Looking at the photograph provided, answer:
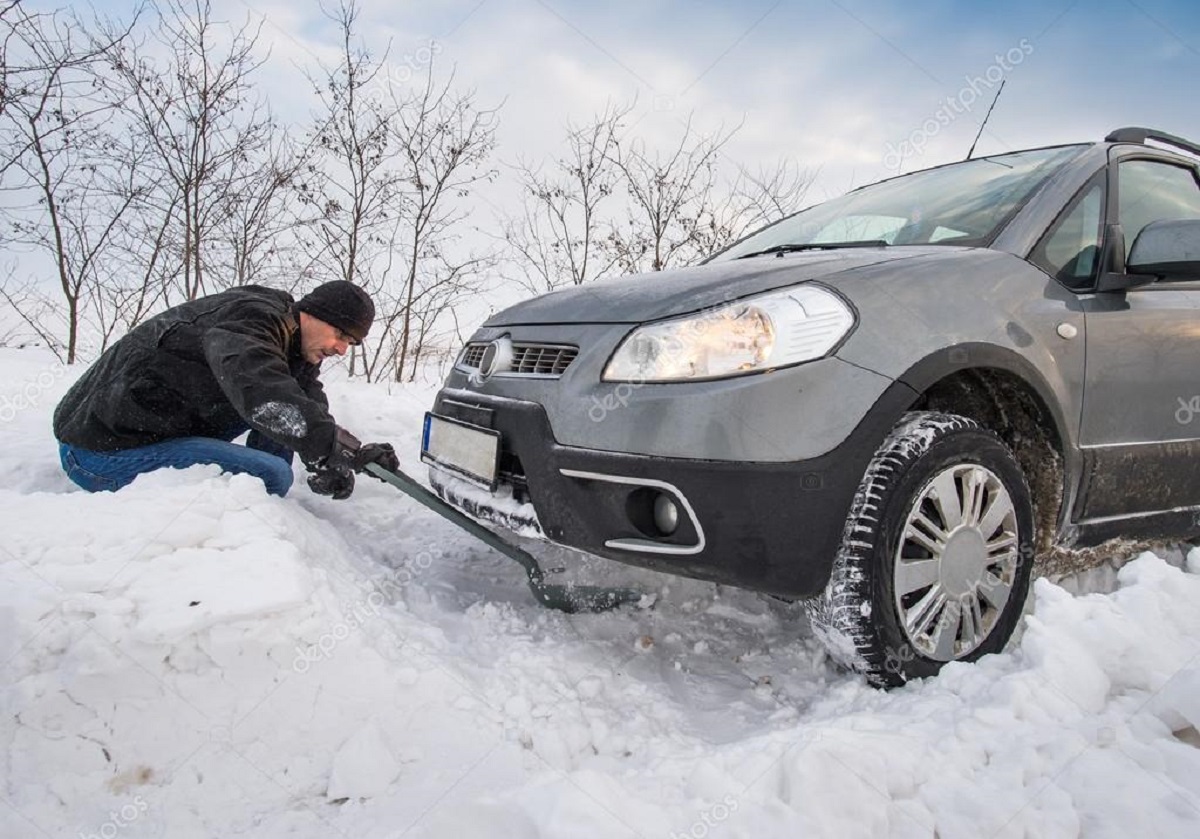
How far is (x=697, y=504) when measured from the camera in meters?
1.61

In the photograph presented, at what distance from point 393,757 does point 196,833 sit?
376 mm

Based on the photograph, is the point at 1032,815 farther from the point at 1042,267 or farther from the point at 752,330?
the point at 1042,267

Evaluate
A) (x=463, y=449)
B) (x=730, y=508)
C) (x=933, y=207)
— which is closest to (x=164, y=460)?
(x=463, y=449)

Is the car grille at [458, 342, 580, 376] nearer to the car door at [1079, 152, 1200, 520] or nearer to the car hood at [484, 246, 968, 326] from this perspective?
the car hood at [484, 246, 968, 326]

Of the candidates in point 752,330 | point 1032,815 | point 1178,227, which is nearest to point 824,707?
point 1032,815

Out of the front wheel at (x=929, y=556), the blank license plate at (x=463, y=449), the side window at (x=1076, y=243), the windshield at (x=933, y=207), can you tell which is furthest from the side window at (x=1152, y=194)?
the blank license plate at (x=463, y=449)

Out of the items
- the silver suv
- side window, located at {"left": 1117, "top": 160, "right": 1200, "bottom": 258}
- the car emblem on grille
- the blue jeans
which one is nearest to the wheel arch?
the silver suv

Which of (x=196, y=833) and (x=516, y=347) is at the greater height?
(x=516, y=347)

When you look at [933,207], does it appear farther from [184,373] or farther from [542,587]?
[184,373]

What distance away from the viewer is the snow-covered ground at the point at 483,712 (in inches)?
47.6

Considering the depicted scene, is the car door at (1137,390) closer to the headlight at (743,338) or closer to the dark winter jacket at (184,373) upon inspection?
the headlight at (743,338)

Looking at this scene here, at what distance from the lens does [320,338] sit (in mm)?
2787

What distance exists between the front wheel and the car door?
445 millimetres

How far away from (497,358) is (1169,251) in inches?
80.3
